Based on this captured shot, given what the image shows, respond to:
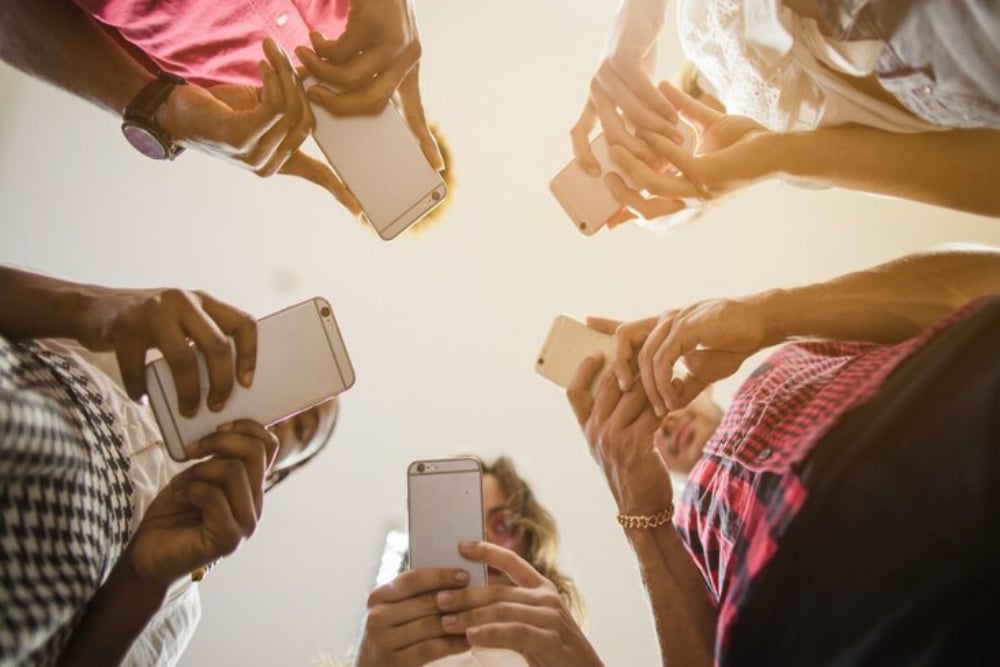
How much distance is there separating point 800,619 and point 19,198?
2.11 meters

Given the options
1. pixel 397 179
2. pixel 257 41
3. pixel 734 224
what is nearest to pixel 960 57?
pixel 397 179

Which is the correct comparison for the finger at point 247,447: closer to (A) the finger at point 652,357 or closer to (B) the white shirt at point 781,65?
(A) the finger at point 652,357

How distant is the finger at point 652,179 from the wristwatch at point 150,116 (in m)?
0.57

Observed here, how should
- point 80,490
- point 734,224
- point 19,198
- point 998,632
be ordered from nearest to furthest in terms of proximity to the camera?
point 998,632, point 80,490, point 734,224, point 19,198

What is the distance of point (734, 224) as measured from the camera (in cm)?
153

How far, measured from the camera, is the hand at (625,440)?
70 centimetres

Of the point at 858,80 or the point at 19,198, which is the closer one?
the point at 858,80

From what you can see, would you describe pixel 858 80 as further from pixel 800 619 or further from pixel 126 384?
pixel 126 384

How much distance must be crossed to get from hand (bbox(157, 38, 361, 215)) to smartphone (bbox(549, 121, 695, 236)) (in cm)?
35

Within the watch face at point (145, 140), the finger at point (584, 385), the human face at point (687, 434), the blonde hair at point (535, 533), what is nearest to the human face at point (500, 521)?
the blonde hair at point (535, 533)

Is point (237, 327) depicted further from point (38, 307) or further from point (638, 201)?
point (638, 201)

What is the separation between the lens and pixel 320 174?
0.84 m

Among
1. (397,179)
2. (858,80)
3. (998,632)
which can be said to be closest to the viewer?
(998,632)

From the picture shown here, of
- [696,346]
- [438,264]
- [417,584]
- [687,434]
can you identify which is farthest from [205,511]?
[438,264]
